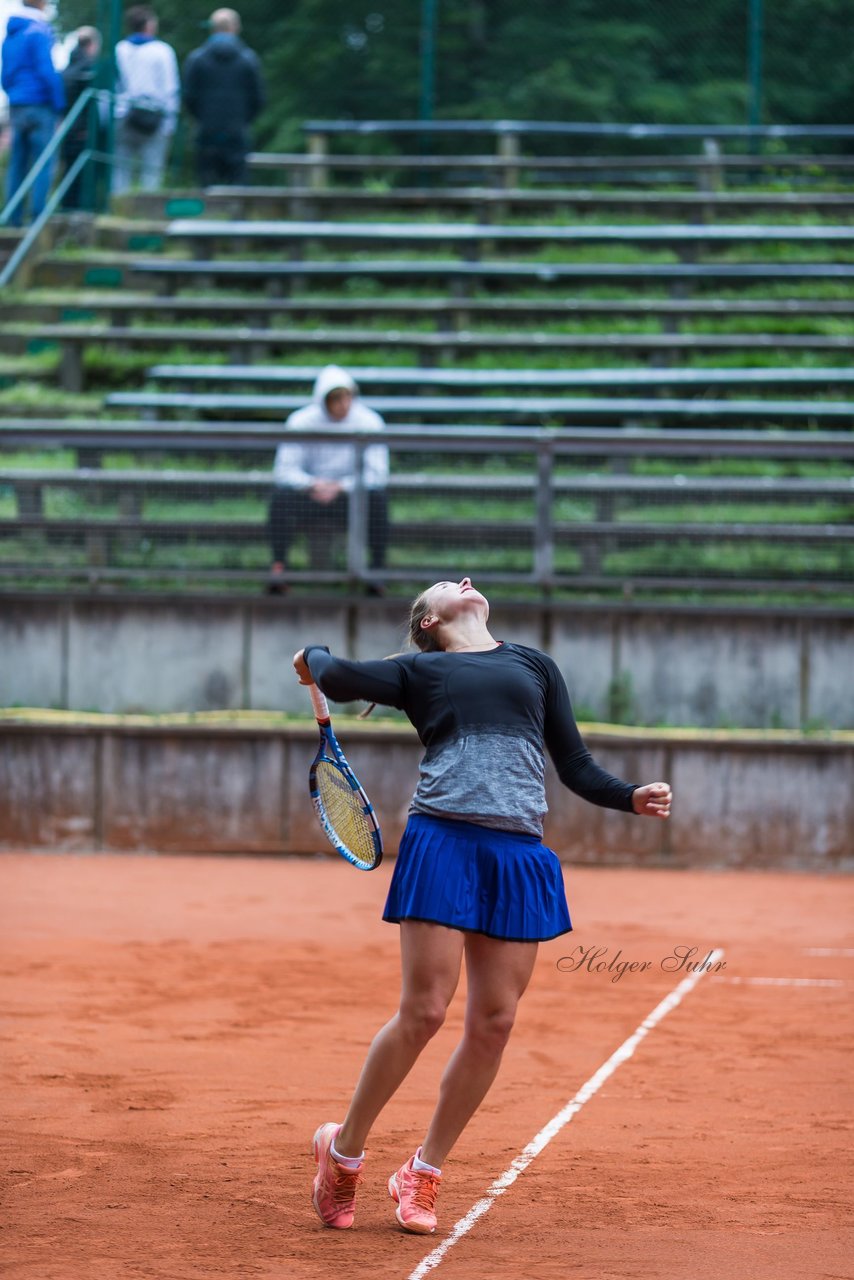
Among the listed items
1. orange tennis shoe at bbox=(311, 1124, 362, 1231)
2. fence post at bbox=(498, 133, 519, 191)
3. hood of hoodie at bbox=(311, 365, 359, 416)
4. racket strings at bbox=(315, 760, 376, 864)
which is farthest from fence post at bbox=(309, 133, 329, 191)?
orange tennis shoe at bbox=(311, 1124, 362, 1231)

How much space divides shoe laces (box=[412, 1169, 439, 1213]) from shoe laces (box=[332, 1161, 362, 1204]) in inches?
6.6

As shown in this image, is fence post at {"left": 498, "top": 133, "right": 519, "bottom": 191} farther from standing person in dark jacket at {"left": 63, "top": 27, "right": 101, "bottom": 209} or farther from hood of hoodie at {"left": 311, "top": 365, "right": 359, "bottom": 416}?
hood of hoodie at {"left": 311, "top": 365, "right": 359, "bottom": 416}

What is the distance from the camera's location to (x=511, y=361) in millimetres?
17953

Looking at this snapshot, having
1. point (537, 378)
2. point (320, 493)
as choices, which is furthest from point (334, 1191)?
point (537, 378)

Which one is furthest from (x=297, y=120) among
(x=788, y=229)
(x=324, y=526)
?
(x=324, y=526)

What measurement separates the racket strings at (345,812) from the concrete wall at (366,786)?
684 centimetres

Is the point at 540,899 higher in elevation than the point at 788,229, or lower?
lower

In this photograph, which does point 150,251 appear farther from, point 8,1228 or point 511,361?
point 8,1228

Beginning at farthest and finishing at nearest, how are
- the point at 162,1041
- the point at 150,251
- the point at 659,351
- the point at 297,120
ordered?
1. the point at 297,120
2. the point at 150,251
3. the point at 659,351
4. the point at 162,1041

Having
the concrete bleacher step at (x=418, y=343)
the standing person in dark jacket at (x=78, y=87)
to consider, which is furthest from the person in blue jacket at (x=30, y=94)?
the concrete bleacher step at (x=418, y=343)

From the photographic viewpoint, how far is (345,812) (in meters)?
5.47

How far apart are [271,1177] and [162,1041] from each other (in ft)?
6.35

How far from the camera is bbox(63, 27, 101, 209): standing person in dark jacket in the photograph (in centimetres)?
2052

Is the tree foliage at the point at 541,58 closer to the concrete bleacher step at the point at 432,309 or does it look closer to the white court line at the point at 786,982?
the concrete bleacher step at the point at 432,309
